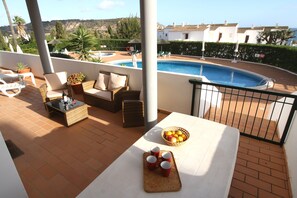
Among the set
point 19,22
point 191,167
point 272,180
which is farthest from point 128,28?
point 191,167

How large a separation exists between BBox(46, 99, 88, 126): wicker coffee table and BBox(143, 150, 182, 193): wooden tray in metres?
2.69

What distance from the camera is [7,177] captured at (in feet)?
5.25

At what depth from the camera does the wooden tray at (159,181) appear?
4.31 feet

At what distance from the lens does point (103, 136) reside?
3.38m

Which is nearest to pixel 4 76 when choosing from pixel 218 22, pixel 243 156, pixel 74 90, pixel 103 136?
pixel 74 90

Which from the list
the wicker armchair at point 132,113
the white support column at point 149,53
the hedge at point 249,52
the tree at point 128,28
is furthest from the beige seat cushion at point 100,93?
the tree at point 128,28

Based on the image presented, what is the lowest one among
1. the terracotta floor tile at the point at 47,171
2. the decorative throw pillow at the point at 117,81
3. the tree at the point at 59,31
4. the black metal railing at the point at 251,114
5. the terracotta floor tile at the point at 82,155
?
the terracotta floor tile at the point at 47,171

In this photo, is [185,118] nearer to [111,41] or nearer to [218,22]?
[111,41]

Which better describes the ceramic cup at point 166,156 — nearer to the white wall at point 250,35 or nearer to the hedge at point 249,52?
the hedge at point 249,52

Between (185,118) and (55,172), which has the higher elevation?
(185,118)

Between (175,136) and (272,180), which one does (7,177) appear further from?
(272,180)

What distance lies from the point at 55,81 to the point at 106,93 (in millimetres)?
1619

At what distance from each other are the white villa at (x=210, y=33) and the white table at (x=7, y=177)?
79.2 ft

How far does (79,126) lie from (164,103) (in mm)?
2025
